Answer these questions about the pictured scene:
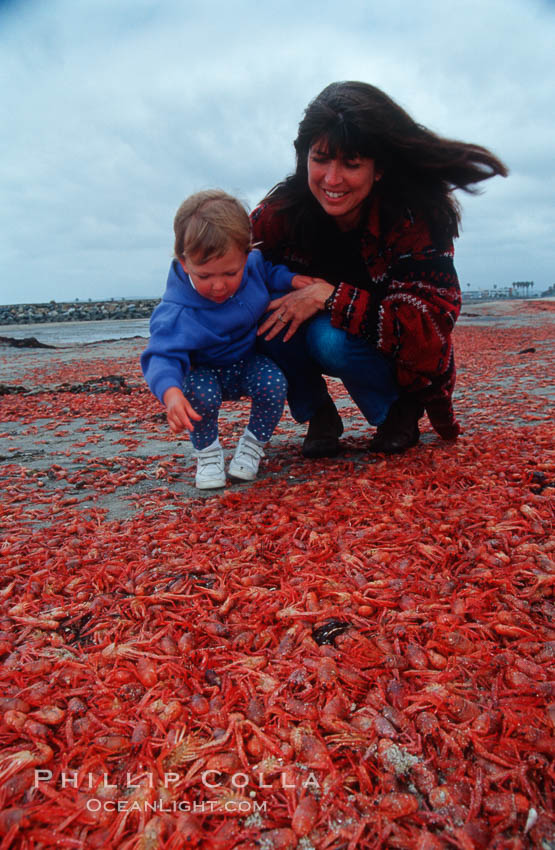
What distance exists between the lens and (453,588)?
1768 mm

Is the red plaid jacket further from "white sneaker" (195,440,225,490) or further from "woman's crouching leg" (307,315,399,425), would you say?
"white sneaker" (195,440,225,490)

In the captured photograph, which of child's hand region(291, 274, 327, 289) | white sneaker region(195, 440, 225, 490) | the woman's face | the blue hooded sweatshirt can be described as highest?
the woman's face

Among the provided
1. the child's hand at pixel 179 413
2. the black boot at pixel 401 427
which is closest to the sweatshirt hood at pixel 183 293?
the child's hand at pixel 179 413

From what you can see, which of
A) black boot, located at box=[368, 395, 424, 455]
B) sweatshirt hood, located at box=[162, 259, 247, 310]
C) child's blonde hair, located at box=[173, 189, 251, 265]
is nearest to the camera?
child's blonde hair, located at box=[173, 189, 251, 265]

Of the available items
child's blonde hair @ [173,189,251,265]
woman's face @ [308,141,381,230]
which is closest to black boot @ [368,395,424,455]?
woman's face @ [308,141,381,230]

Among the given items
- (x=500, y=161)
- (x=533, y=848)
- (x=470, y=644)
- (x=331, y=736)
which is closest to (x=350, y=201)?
(x=500, y=161)

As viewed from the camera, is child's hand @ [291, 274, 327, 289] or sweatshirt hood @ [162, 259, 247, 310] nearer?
sweatshirt hood @ [162, 259, 247, 310]

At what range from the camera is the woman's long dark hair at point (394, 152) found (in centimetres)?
268

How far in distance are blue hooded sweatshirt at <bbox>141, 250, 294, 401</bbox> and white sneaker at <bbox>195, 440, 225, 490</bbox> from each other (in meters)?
0.52

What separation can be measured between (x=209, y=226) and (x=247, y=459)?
4.43 feet

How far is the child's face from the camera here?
2.74m

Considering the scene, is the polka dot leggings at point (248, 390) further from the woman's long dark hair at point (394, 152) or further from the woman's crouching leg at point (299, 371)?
the woman's long dark hair at point (394, 152)

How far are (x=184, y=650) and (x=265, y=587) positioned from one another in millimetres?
Answer: 408

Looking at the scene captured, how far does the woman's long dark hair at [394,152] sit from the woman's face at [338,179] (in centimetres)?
4
